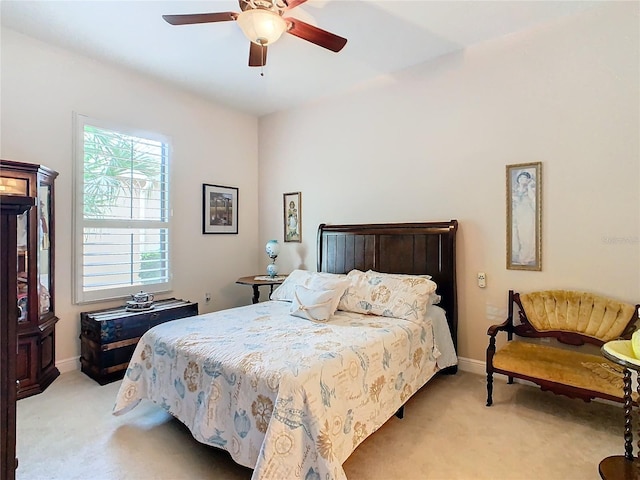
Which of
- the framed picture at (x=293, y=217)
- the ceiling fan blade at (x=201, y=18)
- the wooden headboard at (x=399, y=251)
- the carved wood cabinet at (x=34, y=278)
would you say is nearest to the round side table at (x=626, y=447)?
the wooden headboard at (x=399, y=251)

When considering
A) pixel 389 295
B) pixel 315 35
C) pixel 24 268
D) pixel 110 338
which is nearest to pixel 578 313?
pixel 389 295

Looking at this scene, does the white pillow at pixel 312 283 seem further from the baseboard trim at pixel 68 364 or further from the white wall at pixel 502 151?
the baseboard trim at pixel 68 364

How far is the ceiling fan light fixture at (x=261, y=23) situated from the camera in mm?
2004

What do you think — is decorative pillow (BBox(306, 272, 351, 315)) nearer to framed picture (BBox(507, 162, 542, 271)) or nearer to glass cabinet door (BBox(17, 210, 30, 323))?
framed picture (BBox(507, 162, 542, 271))

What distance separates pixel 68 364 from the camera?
10.7ft

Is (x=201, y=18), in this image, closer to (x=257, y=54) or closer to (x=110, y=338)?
(x=257, y=54)

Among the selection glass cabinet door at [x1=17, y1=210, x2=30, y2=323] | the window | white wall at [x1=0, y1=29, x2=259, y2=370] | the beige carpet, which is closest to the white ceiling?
white wall at [x1=0, y1=29, x2=259, y2=370]

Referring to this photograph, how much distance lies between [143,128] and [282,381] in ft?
11.0

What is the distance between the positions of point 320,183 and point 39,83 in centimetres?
292

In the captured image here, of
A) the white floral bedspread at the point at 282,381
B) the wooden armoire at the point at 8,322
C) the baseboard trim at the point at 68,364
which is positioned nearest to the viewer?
the wooden armoire at the point at 8,322

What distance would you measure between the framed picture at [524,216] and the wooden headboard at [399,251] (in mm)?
480

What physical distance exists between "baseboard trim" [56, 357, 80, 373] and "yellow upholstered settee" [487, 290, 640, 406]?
3725mm

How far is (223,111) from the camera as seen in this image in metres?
4.59

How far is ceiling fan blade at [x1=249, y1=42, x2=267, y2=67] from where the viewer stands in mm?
2484
